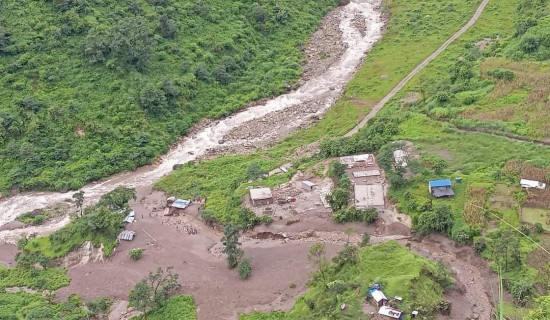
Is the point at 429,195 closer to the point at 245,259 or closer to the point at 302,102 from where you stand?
the point at 245,259

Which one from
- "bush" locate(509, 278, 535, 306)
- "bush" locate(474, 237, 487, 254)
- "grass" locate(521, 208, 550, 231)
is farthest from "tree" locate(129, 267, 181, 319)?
"grass" locate(521, 208, 550, 231)

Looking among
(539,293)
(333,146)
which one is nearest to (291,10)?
(333,146)

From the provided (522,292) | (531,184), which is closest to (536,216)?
(531,184)

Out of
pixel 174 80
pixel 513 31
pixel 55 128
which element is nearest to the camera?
pixel 55 128

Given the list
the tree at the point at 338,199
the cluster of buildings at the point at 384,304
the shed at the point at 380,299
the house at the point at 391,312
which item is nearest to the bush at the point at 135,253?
the tree at the point at 338,199

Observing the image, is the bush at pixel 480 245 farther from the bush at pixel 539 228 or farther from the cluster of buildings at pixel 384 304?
the cluster of buildings at pixel 384 304

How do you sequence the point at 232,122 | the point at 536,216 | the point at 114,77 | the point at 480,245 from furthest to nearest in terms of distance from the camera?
the point at 232,122 < the point at 114,77 < the point at 536,216 < the point at 480,245

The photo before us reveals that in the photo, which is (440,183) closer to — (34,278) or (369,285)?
(369,285)
